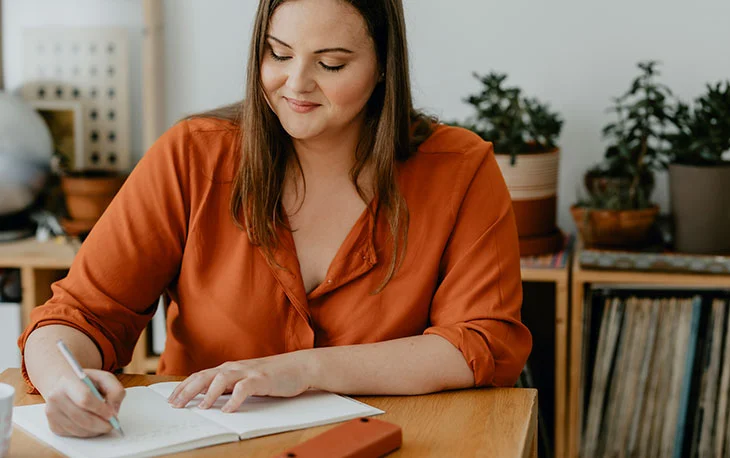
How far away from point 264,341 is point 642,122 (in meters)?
1.14

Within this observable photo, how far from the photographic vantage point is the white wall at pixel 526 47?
2.38 m

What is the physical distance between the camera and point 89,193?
95.3 inches

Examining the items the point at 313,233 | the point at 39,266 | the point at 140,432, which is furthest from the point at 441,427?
the point at 39,266

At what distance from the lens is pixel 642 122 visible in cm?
220

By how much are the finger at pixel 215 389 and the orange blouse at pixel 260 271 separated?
0.28 m

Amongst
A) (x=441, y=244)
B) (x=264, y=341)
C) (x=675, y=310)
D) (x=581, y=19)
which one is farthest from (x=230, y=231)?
(x=581, y=19)

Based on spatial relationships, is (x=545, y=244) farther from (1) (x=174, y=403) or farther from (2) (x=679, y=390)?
(1) (x=174, y=403)

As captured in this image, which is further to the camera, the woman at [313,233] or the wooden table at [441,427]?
the woman at [313,233]

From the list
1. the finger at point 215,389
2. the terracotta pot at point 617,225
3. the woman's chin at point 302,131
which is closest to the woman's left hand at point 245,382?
the finger at point 215,389

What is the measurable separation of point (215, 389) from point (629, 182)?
1.37m

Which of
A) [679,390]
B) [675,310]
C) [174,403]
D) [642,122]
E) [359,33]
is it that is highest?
[359,33]

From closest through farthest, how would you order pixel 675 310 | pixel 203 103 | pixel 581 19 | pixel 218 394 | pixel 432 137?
pixel 218 394, pixel 432 137, pixel 675 310, pixel 581 19, pixel 203 103

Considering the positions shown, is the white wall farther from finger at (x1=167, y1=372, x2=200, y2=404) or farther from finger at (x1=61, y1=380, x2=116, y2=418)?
finger at (x1=61, y1=380, x2=116, y2=418)

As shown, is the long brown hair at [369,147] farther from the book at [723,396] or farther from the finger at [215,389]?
the book at [723,396]
